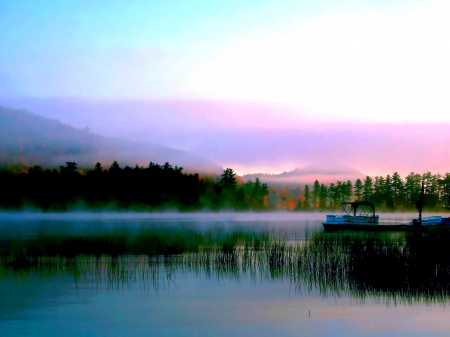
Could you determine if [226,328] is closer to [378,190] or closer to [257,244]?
[257,244]

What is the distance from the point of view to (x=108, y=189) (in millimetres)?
118312

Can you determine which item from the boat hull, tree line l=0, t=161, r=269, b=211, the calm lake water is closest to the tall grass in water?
the calm lake water

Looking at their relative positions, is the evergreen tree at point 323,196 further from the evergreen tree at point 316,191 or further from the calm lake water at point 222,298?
the calm lake water at point 222,298

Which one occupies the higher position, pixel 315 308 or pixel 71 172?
pixel 71 172

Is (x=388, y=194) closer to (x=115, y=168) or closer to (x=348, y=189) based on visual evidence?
(x=348, y=189)

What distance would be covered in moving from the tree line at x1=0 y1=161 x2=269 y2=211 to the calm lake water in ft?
315

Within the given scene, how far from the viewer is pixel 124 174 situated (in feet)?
391

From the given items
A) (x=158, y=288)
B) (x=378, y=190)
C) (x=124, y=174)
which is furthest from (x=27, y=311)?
(x=378, y=190)

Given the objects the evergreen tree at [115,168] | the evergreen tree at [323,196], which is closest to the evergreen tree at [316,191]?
the evergreen tree at [323,196]

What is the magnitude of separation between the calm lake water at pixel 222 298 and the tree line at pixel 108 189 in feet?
315

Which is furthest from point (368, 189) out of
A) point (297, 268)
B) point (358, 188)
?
point (297, 268)

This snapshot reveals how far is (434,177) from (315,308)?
128069 mm

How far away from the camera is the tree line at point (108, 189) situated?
384 ft

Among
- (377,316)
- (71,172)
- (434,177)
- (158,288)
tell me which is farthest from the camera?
(434,177)
